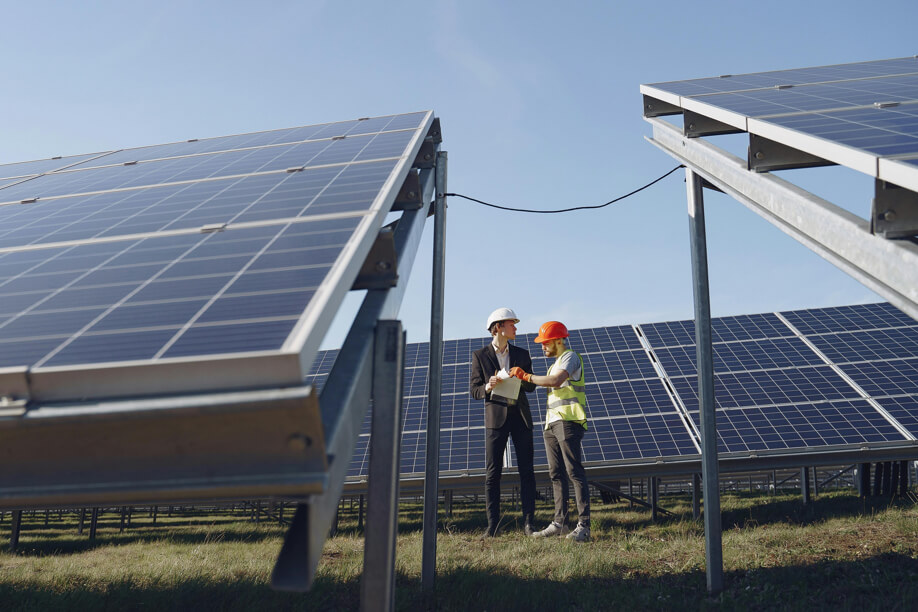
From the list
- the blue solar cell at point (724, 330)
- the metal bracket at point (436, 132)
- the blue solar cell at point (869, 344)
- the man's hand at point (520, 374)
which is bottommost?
the man's hand at point (520, 374)

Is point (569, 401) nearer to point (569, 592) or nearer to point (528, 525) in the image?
point (528, 525)

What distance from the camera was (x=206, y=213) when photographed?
185 inches

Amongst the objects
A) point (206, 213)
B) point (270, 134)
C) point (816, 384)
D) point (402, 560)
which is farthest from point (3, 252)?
point (816, 384)

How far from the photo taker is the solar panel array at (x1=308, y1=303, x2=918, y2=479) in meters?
8.89

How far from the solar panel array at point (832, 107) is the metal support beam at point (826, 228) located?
0.30 m

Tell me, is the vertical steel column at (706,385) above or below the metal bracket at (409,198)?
below

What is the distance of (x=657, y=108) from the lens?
745 centimetres

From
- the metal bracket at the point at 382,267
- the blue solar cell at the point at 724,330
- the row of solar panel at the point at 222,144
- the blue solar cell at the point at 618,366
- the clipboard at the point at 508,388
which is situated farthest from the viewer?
the blue solar cell at the point at 724,330

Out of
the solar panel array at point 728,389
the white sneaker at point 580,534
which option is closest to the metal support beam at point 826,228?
the white sneaker at point 580,534

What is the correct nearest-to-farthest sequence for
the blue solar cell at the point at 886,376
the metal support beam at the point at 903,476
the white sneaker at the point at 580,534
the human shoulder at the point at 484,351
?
1. the white sneaker at the point at 580,534
2. the human shoulder at the point at 484,351
3. the blue solar cell at the point at 886,376
4. the metal support beam at the point at 903,476

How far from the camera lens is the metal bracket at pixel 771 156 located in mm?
4789

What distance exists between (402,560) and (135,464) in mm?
4352

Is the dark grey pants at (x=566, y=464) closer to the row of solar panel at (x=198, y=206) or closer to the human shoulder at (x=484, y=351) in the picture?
the human shoulder at (x=484, y=351)

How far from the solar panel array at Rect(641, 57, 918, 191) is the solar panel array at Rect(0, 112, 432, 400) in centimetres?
260
